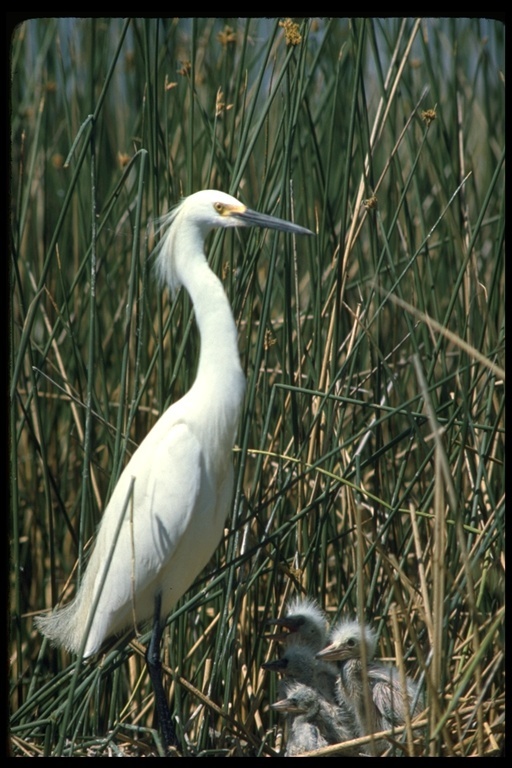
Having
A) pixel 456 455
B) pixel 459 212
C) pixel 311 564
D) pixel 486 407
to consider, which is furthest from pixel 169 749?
pixel 459 212

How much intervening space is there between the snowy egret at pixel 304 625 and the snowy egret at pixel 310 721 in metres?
0.10

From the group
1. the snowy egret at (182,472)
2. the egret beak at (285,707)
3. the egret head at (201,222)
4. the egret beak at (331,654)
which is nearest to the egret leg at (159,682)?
the snowy egret at (182,472)

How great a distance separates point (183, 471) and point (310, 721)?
60 cm

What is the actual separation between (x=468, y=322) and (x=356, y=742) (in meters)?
0.91

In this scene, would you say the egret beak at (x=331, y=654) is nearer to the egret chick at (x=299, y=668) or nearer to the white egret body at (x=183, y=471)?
the egret chick at (x=299, y=668)

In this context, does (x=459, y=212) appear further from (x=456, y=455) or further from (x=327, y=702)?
(x=327, y=702)

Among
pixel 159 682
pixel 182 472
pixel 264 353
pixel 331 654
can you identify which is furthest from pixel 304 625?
pixel 264 353

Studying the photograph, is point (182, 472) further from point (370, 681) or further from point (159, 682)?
point (370, 681)

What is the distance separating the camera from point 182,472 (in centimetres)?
187

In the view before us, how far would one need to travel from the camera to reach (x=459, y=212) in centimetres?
213

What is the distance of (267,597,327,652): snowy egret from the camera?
1961 millimetres

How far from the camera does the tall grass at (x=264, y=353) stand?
1855 mm

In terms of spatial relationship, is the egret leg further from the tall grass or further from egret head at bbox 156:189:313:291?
egret head at bbox 156:189:313:291

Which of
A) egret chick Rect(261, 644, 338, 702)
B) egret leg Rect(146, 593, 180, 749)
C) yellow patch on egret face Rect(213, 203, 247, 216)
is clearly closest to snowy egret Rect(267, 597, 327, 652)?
egret chick Rect(261, 644, 338, 702)
